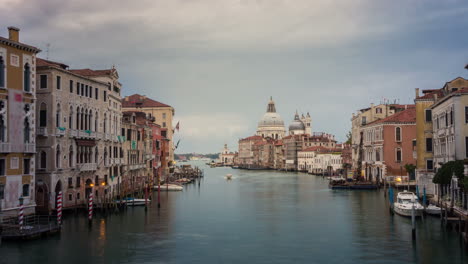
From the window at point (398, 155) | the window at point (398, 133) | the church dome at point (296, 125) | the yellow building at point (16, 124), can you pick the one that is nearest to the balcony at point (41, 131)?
the yellow building at point (16, 124)

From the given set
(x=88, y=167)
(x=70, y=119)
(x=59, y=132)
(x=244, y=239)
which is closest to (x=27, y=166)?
(x=59, y=132)

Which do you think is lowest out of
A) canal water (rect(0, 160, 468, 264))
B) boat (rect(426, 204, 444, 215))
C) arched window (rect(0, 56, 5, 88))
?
canal water (rect(0, 160, 468, 264))

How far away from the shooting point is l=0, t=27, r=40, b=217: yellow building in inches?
1009

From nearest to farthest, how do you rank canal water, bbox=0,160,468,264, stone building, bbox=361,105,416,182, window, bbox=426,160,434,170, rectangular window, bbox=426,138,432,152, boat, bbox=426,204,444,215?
1. canal water, bbox=0,160,468,264
2. boat, bbox=426,204,444,215
3. rectangular window, bbox=426,138,432,152
4. window, bbox=426,160,434,170
5. stone building, bbox=361,105,416,182

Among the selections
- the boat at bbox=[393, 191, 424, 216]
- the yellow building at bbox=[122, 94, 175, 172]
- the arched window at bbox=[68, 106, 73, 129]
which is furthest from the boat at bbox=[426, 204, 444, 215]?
the yellow building at bbox=[122, 94, 175, 172]

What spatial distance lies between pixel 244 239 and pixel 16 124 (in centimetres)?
1304

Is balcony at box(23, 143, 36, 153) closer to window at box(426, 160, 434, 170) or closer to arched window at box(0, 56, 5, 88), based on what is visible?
arched window at box(0, 56, 5, 88)

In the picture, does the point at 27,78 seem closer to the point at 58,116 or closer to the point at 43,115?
the point at 43,115

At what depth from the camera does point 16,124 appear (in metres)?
26.5

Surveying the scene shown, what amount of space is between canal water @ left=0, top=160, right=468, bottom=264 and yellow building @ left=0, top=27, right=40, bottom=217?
3013mm

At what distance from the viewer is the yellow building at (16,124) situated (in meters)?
25.6

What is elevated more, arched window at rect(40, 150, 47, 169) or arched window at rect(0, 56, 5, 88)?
arched window at rect(0, 56, 5, 88)

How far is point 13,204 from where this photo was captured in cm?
2598

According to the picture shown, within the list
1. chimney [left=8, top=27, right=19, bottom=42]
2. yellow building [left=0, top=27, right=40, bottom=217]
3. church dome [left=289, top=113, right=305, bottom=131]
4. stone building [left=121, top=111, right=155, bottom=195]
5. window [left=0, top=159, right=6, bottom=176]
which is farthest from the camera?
church dome [left=289, top=113, right=305, bottom=131]
